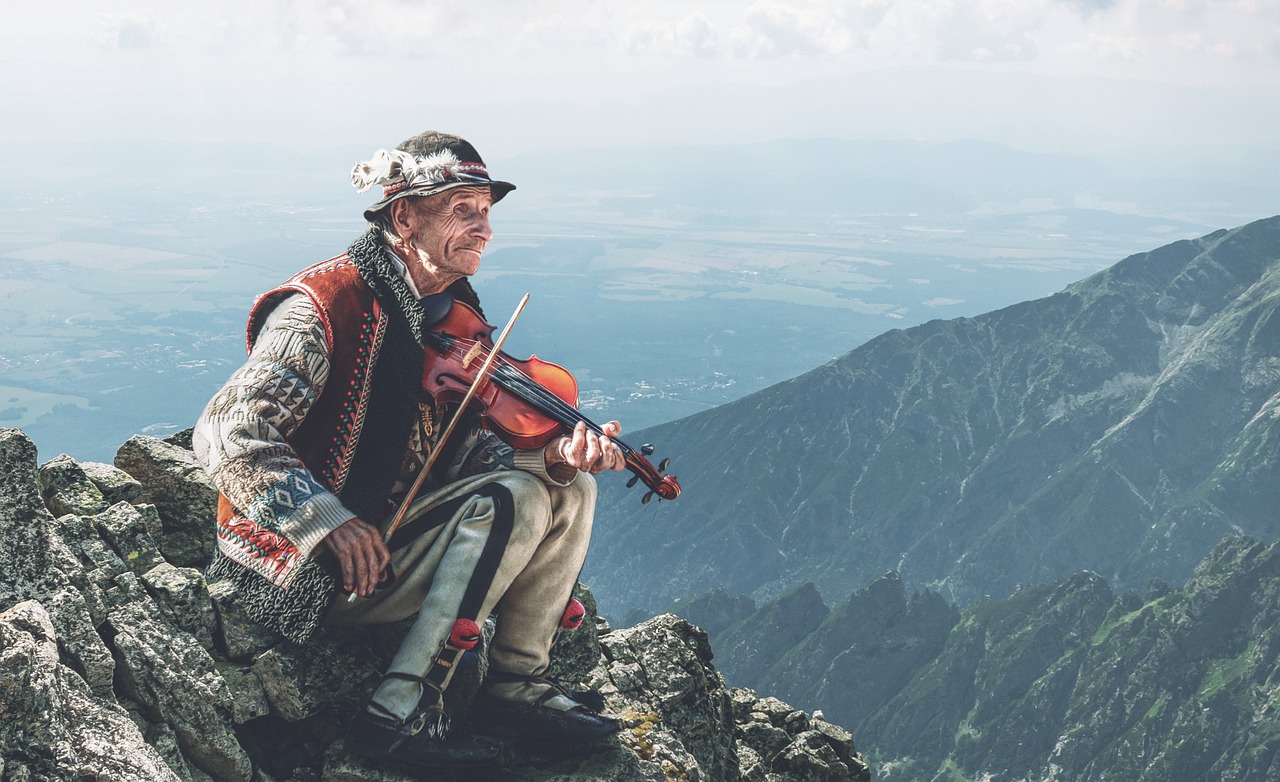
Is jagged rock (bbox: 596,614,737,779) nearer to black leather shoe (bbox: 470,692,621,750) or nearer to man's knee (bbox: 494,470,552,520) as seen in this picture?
black leather shoe (bbox: 470,692,621,750)

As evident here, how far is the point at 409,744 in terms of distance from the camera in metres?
8.05

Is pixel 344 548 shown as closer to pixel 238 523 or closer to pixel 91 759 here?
pixel 238 523

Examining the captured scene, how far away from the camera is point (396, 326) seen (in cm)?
831

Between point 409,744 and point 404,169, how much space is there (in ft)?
14.2

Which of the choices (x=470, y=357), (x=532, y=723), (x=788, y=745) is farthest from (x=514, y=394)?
(x=788, y=745)

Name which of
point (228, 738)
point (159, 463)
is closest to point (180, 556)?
point (159, 463)

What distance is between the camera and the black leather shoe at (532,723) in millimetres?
8977

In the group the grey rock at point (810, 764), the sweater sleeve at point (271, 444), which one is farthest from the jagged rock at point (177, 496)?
the grey rock at point (810, 764)

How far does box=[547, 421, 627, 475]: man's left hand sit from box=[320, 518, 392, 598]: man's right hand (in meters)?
1.46

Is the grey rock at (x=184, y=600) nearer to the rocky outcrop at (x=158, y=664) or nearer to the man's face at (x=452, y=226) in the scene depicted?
the rocky outcrop at (x=158, y=664)

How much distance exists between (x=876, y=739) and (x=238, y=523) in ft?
574

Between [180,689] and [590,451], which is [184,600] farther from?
[590,451]

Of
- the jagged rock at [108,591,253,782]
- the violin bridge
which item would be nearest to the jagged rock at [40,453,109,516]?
the jagged rock at [108,591,253,782]

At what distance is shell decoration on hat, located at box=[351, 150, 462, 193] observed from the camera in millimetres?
8320
